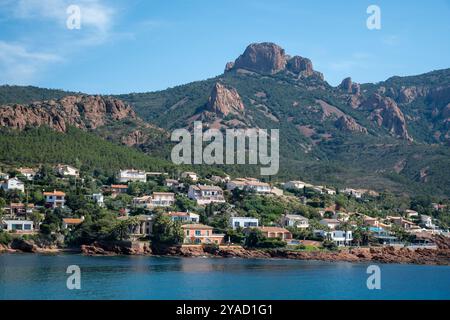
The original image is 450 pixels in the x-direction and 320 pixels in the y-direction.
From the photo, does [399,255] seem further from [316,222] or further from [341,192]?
[341,192]

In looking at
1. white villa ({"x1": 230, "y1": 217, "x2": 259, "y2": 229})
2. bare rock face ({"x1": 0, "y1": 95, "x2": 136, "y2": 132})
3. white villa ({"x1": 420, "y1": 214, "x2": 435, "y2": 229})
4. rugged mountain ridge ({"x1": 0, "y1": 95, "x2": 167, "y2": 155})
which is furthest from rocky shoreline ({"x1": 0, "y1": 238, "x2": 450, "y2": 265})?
bare rock face ({"x1": 0, "y1": 95, "x2": 136, "y2": 132})

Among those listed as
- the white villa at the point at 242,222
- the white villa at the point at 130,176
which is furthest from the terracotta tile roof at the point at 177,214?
the white villa at the point at 130,176

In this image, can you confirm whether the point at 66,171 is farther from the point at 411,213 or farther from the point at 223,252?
the point at 411,213

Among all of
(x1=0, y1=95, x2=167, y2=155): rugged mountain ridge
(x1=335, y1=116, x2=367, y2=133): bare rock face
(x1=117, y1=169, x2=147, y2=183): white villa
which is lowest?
(x1=117, y1=169, x2=147, y2=183): white villa

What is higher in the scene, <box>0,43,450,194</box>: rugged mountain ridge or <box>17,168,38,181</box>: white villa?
<box>0,43,450,194</box>: rugged mountain ridge

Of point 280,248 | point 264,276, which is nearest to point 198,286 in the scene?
point 264,276

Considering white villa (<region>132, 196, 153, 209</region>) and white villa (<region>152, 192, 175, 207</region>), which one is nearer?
white villa (<region>132, 196, 153, 209</region>)

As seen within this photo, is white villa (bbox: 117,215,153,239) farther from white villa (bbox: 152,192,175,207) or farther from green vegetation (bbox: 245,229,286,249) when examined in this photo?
white villa (bbox: 152,192,175,207)

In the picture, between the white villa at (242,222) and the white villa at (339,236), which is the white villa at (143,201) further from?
the white villa at (339,236)
